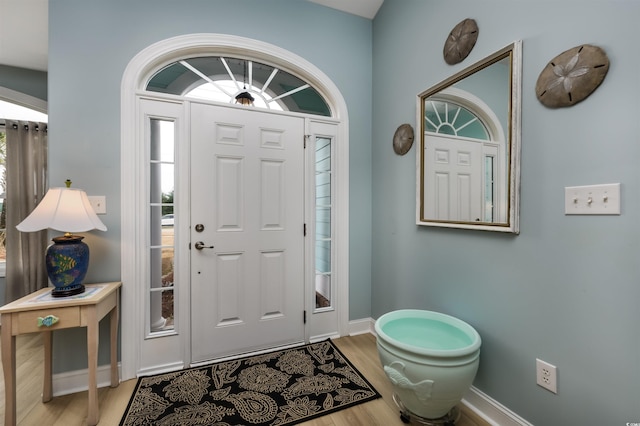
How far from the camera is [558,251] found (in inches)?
44.6

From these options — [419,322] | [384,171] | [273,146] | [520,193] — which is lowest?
[419,322]

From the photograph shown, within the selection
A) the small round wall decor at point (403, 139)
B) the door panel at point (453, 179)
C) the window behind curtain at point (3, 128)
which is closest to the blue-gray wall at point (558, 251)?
the door panel at point (453, 179)

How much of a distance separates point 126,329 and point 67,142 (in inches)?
50.2

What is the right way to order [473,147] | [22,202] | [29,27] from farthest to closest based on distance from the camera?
[22,202] → [29,27] → [473,147]

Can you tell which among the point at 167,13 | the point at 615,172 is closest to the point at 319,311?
the point at 615,172

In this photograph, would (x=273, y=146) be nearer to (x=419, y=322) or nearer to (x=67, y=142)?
(x=67, y=142)

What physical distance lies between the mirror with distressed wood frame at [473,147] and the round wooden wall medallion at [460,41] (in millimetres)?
109

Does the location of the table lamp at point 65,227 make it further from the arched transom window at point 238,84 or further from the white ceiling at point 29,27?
the white ceiling at point 29,27

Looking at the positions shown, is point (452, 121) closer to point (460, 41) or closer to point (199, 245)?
point (460, 41)

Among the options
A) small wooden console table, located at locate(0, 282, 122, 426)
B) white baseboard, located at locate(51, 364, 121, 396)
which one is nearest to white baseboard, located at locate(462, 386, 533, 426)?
small wooden console table, located at locate(0, 282, 122, 426)

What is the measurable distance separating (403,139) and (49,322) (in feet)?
8.03

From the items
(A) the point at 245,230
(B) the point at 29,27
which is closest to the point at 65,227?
(A) the point at 245,230

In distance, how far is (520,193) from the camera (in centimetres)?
128

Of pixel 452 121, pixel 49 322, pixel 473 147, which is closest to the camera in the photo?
pixel 49 322
